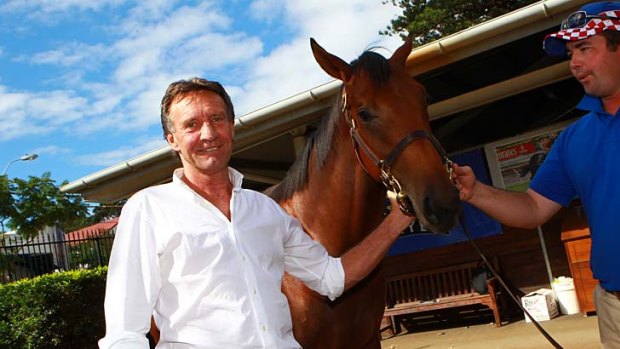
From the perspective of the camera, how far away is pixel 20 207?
24.0 m

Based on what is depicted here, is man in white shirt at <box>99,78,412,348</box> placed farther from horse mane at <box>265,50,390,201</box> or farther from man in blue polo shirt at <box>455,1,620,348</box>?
man in blue polo shirt at <box>455,1,620,348</box>

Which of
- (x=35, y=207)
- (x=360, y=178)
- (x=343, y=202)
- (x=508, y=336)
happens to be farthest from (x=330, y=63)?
(x=35, y=207)

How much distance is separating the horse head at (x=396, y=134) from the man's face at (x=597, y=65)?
23.5 inches

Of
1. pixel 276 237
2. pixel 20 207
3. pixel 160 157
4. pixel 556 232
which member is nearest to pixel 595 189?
pixel 276 237

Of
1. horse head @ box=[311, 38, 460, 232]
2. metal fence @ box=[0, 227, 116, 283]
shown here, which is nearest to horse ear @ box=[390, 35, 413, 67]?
horse head @ box=[311, 38, 460, 232]

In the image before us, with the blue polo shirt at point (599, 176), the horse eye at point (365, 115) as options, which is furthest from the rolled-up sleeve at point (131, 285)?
the blue polo shirt at point (599, 176)

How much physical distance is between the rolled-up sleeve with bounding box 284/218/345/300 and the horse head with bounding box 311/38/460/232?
39 centimetres

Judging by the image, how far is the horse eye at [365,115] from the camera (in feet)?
7.85

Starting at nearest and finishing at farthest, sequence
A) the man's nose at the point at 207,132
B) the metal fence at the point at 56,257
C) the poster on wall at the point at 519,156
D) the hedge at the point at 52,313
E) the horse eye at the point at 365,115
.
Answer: the man's nose at the point at 207,132, the horse eye at the point at 365,115, the poster on wall at the point at 519,156, the hedge at the point at 52,313, the metal fence at the point at 56,257

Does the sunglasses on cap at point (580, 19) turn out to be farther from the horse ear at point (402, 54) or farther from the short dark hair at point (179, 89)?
the short dark hair at point (179, 89)

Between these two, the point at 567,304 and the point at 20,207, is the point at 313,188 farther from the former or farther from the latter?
the point at 20,207

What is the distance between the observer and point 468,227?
24.3 ft

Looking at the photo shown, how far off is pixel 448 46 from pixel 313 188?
2409 millimetres

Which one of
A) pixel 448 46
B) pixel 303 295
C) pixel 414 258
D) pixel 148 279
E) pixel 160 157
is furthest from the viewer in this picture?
pixel 414 258
